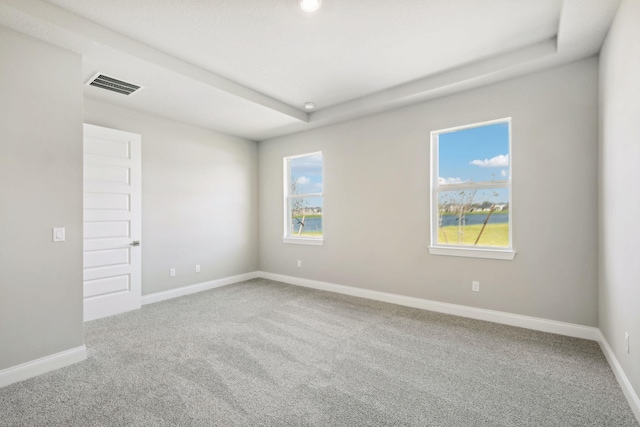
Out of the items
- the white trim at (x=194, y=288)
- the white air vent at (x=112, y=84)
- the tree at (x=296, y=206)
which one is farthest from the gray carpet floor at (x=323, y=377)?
the white air vent at (x=112, y=84)

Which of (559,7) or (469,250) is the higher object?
(559,7)

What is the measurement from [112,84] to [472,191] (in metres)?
4.23

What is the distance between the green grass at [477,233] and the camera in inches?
132

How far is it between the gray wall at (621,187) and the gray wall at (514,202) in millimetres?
219

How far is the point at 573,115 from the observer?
2.91 metres

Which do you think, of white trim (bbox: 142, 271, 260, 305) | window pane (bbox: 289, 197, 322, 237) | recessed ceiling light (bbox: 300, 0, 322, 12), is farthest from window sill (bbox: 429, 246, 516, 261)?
white trim (bbox: 142, 271, 260, 305)

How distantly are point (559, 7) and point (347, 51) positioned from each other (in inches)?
66.3

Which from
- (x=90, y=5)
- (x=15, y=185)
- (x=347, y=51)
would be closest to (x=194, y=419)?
(x=15, y=185)

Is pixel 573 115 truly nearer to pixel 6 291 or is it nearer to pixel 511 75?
pixel 511 75

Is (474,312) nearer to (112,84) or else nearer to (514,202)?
(514,202)

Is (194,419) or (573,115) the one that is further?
(573,115)

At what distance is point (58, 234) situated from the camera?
2457 millimetres

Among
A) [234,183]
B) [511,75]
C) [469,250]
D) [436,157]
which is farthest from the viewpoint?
[234,183]

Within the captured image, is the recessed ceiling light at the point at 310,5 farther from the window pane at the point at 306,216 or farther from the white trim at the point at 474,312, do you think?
the white trim at the point at 474,312
